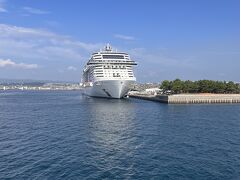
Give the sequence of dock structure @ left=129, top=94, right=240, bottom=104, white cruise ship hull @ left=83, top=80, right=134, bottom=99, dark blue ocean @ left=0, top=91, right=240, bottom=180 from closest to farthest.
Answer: dark blue ocean @ left=0, top=91, right=240, bottom=180 → white cruise ship hull @ left=83, top=80, right=134, bottom=99 → dock structure @ left=129, top=94, right=240, bottom=104

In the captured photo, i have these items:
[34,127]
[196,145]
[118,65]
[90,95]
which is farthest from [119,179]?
[90,95]

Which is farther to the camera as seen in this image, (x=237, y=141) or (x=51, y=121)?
(x=51, y=121)

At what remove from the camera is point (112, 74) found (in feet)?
393

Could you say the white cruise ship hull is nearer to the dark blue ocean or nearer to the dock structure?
the dock structure

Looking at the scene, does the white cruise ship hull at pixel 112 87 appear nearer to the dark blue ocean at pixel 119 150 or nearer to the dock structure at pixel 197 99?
the dock structure at pixel 197 99

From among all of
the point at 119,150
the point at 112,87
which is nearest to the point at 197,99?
the point at 112,87

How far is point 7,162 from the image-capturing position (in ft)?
116

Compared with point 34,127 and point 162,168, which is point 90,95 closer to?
point 34,127

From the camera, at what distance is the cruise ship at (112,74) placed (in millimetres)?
117750

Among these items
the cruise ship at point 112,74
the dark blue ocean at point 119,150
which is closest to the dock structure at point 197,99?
the cruise ship at point 112,74

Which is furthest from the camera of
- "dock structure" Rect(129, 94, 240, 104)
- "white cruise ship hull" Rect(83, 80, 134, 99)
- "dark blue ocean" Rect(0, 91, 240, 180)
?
"dock structure" Rect(129, 94, 240, 104)

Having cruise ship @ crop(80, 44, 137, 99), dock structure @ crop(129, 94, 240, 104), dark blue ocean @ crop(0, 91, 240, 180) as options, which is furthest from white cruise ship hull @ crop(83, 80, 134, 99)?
dark blue ocean @ crop(0, 91, 240, 180)

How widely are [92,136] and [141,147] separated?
972 cm

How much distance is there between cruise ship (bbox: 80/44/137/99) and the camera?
118 meters
